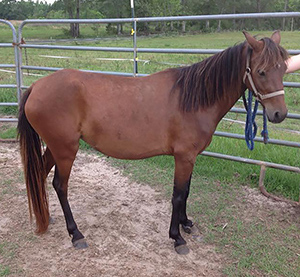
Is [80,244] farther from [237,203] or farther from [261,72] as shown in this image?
[261,72]

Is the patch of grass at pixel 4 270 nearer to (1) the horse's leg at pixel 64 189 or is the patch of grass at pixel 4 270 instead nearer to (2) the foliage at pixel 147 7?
(1) the horse's leg at pixel 64 189

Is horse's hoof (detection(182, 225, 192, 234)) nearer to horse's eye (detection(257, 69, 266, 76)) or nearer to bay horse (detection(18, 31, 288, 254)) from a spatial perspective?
bay horse (detection(18, 31, 288, 254))

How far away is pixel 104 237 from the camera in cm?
292

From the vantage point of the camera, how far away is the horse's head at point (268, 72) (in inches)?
86.0

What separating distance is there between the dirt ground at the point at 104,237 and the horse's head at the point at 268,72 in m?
1.28

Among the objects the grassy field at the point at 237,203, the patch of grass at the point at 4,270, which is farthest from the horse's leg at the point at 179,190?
the patch of grass at the point at 4,270

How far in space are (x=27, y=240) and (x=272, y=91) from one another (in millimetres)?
2316

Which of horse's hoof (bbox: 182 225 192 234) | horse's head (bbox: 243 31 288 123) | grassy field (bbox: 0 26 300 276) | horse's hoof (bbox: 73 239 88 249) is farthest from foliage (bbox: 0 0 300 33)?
Answer: horse's head (bbox: 243 31 288 123)

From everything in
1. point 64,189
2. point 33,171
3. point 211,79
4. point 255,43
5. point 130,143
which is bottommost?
point 64,189

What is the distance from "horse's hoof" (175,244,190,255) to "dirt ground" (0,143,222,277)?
0.12 feet

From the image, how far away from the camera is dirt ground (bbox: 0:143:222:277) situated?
2.52 metres

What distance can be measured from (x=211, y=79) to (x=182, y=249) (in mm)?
1402

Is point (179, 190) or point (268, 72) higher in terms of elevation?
point (268, 72)

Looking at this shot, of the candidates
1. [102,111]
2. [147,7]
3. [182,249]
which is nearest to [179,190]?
[182,249]
